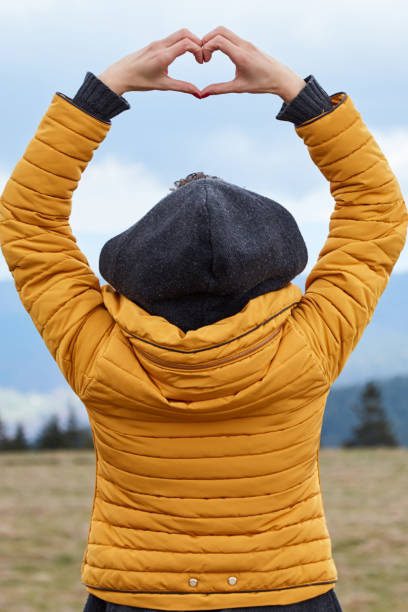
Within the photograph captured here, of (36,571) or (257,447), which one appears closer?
(257,447)

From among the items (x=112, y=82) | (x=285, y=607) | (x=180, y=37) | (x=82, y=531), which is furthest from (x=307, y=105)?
(x=82, y=531)

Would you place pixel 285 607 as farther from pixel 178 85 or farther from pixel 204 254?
pixel 178 85

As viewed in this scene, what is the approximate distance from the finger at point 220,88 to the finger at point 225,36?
0.25 feet

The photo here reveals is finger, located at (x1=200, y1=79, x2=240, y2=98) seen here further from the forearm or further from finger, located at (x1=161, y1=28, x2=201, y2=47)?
the forearm

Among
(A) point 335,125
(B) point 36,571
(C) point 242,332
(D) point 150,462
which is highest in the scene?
(A) point 335,125

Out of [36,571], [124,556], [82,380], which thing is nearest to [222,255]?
[82,380]

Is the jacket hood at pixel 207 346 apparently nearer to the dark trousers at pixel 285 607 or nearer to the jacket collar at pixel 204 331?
the jacket collar at pixel 204 331

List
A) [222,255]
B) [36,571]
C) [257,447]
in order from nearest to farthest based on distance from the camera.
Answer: [222,255] < [257,447] < [36,571]

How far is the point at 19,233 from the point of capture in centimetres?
142

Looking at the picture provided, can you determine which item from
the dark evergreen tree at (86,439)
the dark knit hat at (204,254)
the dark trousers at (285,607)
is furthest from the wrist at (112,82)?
the dark evergreen tree at (86,439)

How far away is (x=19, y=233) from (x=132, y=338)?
35cm

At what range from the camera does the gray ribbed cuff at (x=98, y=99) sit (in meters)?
1.40

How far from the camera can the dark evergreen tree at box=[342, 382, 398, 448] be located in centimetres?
1593

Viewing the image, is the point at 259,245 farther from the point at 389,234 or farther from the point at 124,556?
the point at 124,556
